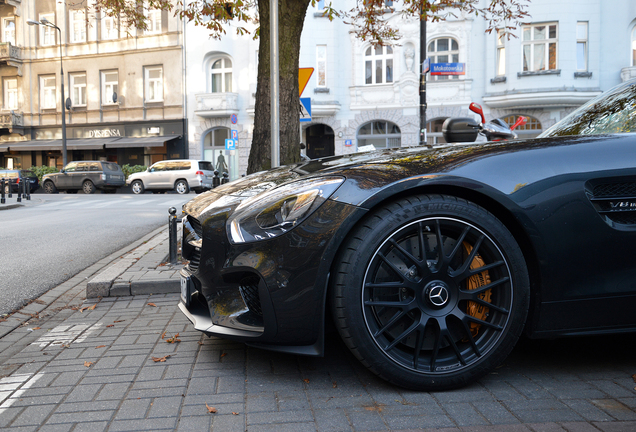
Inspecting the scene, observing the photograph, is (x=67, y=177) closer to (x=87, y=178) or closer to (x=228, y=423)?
(x=87, y=178)

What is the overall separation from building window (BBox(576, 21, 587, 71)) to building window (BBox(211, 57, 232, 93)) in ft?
54.1

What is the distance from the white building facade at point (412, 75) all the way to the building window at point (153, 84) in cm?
183

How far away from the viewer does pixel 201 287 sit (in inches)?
106

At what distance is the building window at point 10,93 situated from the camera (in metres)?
32.9

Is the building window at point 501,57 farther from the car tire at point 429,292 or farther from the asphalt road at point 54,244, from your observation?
the car tire at point 429,292

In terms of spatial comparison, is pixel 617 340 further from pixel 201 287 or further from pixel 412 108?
pixel 412 108

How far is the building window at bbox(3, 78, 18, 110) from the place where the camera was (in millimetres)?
32938

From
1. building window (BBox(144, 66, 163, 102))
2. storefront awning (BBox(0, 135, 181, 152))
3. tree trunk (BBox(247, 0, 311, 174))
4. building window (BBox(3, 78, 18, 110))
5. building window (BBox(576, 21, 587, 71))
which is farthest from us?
building window (BBox(3, 78, 18, 110))

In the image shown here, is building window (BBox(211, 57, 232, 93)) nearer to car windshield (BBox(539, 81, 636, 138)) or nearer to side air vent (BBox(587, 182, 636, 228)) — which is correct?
car windshield (BBox(539, 81, 636, 138))

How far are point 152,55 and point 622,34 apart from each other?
22.7m

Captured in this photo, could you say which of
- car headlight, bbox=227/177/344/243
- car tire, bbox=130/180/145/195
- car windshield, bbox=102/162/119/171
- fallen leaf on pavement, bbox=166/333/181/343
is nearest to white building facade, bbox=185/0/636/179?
car tire, bbox=130/180/145/195

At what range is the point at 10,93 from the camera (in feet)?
108

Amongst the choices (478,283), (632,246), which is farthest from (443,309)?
(632,246)

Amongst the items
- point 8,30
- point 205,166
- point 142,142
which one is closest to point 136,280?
point 205,166
